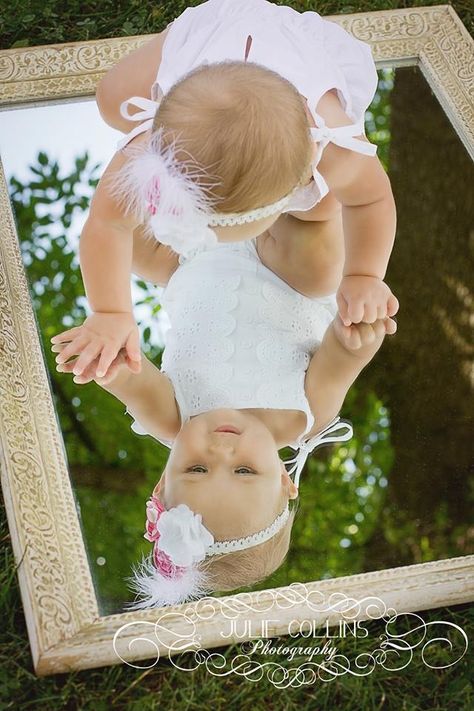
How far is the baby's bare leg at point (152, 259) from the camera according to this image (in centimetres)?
117

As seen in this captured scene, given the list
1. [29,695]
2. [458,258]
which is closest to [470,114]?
[458,258]

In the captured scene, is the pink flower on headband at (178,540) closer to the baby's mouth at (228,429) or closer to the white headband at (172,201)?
the baby's mouth at (228,429)

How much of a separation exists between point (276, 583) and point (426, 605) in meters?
0.18

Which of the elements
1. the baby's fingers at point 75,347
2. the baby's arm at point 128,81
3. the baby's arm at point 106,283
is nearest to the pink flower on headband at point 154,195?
the baby's arm at point 106,283

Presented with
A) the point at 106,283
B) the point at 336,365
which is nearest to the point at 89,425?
the point at 106,283

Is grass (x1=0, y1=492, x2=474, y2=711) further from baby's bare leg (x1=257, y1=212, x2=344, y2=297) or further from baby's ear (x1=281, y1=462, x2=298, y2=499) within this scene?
baby's bare leg (x1=257, y1=212, x2=344, y2=297)

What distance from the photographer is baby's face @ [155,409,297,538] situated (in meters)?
1.12

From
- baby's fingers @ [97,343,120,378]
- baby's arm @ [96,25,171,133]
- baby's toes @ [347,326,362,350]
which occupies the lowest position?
baby's toes @ [347,326,362,350]

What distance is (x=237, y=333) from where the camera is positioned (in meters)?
1.25

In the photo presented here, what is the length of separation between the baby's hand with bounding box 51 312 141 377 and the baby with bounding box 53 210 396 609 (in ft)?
0.04

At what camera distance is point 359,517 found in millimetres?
1195

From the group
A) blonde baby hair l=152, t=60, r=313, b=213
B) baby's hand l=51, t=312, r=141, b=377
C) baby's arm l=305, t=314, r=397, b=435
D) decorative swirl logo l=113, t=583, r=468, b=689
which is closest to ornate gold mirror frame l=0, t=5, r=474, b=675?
decorative swirl logo l=113, t=583, r=468, b=689

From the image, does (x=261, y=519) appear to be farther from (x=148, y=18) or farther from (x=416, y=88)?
(x=148, y=18)

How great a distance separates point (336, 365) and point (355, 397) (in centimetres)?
5
